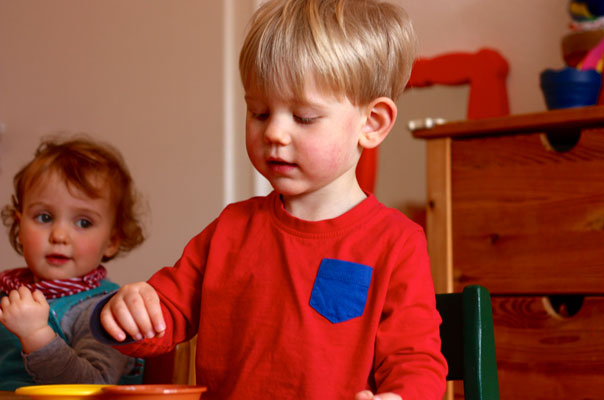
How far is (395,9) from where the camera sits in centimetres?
80

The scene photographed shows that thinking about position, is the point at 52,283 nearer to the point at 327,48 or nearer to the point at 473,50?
the point at 327,48

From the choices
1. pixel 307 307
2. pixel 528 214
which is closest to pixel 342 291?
pixel 307 307

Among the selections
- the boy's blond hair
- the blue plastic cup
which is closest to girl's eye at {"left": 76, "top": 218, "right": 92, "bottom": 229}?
the boy's blond hair

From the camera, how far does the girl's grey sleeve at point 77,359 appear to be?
1029mm

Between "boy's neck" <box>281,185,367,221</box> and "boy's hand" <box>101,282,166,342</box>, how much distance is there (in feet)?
0.60

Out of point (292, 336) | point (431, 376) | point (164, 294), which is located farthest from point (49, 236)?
point (431, 376)

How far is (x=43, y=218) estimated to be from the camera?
1237 millimetres

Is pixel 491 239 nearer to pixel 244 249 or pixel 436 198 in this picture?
pixel 436 198

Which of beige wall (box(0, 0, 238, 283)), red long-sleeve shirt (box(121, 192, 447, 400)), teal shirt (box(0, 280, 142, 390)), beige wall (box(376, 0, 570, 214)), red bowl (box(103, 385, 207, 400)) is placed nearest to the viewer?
red bowl (box(103, 385, 207, 400))

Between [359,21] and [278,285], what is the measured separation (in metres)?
0.29

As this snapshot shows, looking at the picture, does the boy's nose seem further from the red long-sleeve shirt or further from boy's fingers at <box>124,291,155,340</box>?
boy's fingers at <box>124,291,155,340</box>

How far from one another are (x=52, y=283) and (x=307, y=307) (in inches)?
25.2

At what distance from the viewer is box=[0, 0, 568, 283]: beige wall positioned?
1.95 m

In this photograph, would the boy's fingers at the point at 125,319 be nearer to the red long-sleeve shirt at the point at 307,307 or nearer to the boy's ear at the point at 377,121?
the red long-sleeve shirt at the point at 307,307
